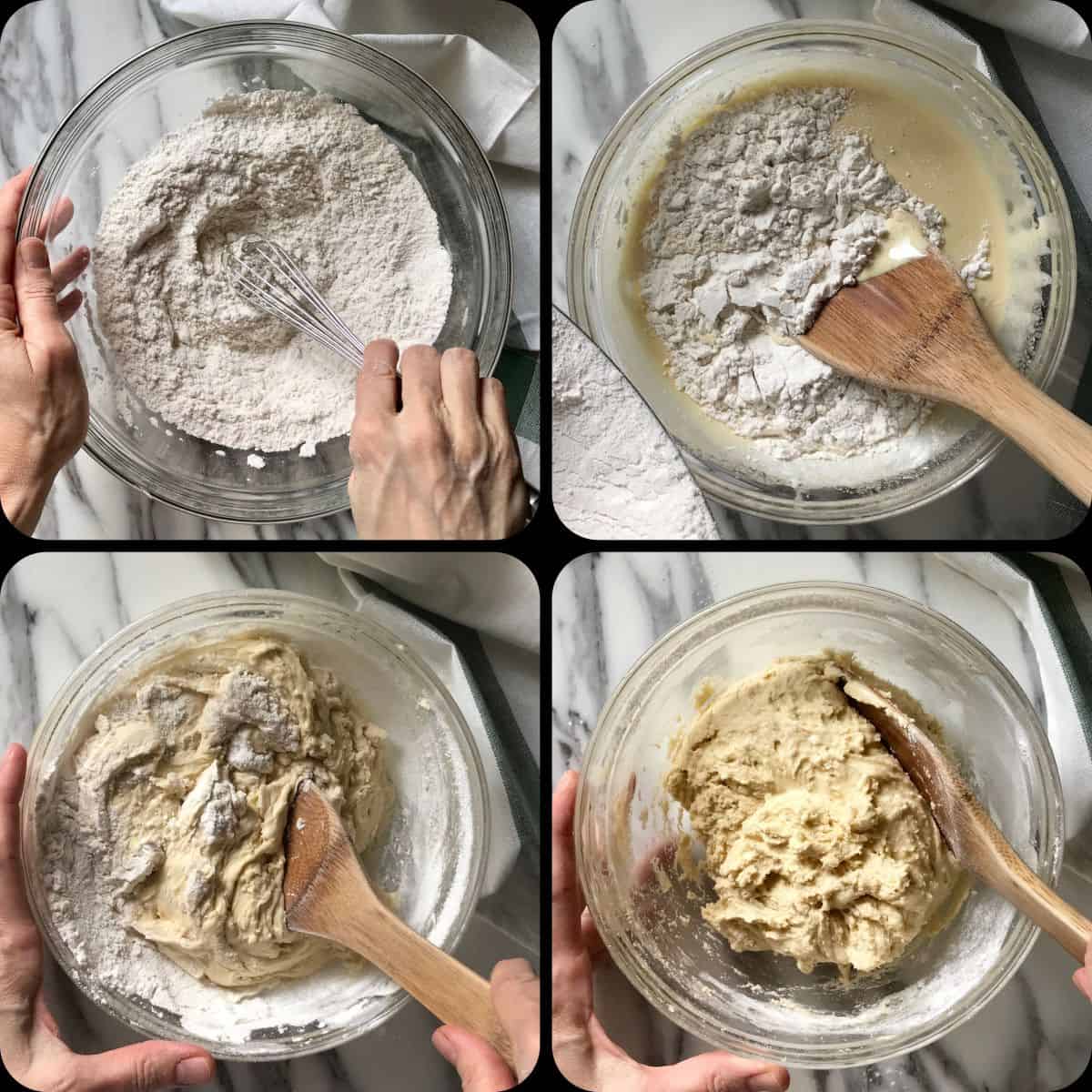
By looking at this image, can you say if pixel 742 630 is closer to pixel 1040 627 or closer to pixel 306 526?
pixel 1040 627

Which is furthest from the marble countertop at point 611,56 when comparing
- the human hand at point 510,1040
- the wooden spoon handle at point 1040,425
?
the human hand at point 510,1040

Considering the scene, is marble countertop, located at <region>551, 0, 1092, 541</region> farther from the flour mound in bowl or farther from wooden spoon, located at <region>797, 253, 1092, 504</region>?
the flour mound in bowl

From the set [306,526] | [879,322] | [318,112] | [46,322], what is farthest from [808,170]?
[46,322]

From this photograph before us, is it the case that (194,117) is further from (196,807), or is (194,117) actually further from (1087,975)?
(1087,975)

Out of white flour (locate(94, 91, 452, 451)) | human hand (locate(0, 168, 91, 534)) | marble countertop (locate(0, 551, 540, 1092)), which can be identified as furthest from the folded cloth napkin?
human hand (locate(0, 168, 91, 534))

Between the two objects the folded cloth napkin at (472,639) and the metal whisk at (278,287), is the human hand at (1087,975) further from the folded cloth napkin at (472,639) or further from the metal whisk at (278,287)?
the metal whisk at (278,287)

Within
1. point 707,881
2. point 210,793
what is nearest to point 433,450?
point 210,793
